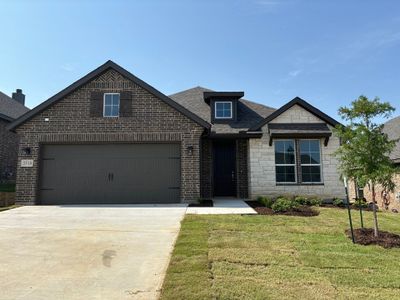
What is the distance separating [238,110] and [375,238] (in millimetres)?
10255

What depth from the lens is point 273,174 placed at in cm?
1300

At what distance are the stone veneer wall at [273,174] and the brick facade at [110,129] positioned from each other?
2.70 m

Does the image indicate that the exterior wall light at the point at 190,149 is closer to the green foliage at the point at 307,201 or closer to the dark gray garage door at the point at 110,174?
the dark gray garage door at the point at 110,174

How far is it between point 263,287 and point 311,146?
10399mm

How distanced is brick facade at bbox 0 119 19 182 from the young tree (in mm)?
17202

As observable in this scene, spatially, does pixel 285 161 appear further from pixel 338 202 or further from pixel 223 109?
pixel 223 109

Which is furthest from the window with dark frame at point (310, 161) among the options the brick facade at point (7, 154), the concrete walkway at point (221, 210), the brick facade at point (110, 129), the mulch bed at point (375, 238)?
the brick facade at point (7, 154)

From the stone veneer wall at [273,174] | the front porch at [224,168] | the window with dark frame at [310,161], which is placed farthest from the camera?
the front porch at [224,168]

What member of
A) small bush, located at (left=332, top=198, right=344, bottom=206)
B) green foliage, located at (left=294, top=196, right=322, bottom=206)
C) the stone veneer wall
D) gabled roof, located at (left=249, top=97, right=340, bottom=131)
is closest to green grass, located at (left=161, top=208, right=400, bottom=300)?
green foliage, located at (left=294, top=196, right=322, bottom=206)

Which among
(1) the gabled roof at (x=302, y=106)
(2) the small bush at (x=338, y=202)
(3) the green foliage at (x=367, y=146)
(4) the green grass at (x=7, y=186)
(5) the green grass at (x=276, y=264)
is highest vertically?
(1) the gabled roof at (x=302, y=106)

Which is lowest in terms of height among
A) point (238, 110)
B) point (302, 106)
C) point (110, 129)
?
point (110, 129)

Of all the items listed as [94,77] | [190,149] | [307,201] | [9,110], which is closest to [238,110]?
[190,149]

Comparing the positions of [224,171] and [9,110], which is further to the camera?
[9,110]

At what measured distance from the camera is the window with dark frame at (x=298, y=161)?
13062 mm
